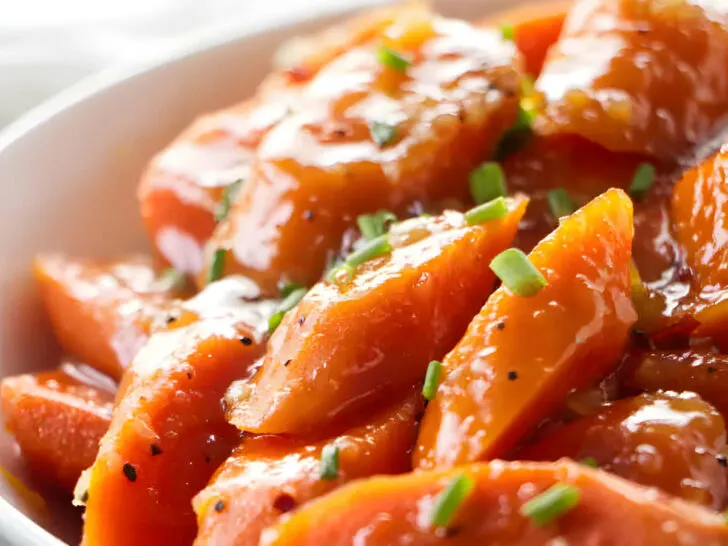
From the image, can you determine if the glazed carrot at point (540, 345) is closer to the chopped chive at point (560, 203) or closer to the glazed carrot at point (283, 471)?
the glazed carrot at point (283, 471)

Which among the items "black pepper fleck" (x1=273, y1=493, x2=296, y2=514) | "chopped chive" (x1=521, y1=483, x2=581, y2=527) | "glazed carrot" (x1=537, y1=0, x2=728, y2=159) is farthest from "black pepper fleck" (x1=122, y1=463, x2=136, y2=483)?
"glazed carrot" (x1=537, y1=0, x2=728, y2=159)

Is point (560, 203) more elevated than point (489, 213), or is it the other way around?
point (489, 213)

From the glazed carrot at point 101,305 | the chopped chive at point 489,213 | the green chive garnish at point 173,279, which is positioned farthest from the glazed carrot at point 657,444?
the green chive garnish at point 173,279

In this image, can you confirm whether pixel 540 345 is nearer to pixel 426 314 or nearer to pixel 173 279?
pixel 426 314

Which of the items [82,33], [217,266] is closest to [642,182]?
[217,266]

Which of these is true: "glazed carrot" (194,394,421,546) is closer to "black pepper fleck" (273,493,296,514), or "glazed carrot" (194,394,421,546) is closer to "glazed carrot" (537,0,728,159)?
"black pepper fleck" (273,493,296,514)

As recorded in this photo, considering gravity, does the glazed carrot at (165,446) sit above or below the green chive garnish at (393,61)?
below
